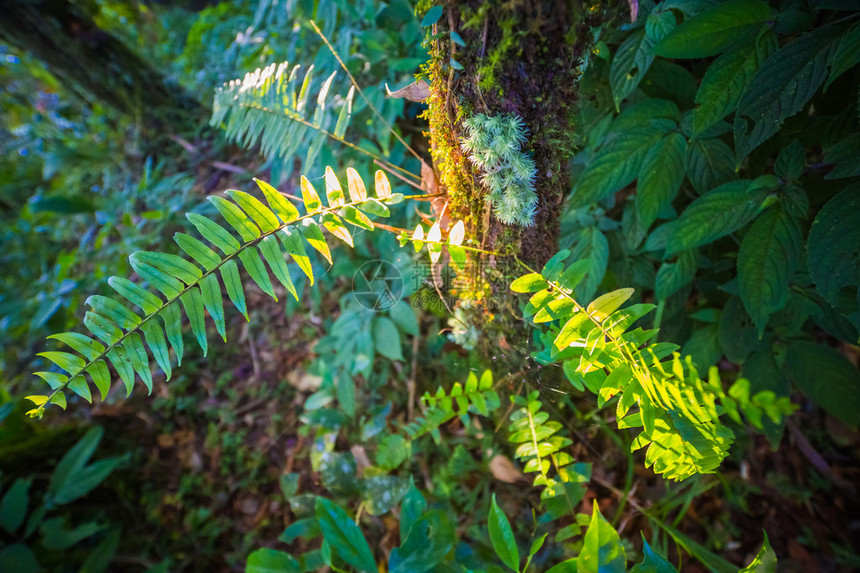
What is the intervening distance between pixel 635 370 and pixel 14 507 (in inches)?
99.3

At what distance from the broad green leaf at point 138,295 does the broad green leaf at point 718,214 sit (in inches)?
45.0

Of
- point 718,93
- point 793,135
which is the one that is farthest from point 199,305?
point 793,135

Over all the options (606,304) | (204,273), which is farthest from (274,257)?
(606,304)

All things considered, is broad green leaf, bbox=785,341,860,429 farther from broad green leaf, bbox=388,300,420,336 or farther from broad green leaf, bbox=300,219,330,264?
broad green leaf, bbox=300,219,330,264

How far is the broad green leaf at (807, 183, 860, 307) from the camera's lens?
85 cm

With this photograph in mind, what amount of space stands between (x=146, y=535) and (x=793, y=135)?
3025mm

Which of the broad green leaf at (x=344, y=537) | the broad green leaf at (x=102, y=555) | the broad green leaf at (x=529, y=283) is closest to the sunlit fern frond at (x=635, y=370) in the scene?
the broad green leaf at (x=529, y=283)

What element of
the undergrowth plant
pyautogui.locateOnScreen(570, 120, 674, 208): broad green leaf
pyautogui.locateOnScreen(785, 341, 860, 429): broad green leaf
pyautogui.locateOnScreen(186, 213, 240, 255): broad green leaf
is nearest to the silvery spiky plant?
the undergrowth plant

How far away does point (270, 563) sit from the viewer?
125 cm

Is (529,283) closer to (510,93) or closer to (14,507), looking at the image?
(510,93)

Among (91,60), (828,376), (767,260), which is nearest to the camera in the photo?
(767,260)

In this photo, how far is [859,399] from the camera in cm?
122

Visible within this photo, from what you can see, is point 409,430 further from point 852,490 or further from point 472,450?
point 852,490

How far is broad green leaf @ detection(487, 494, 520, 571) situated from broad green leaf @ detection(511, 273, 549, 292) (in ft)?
1.62
